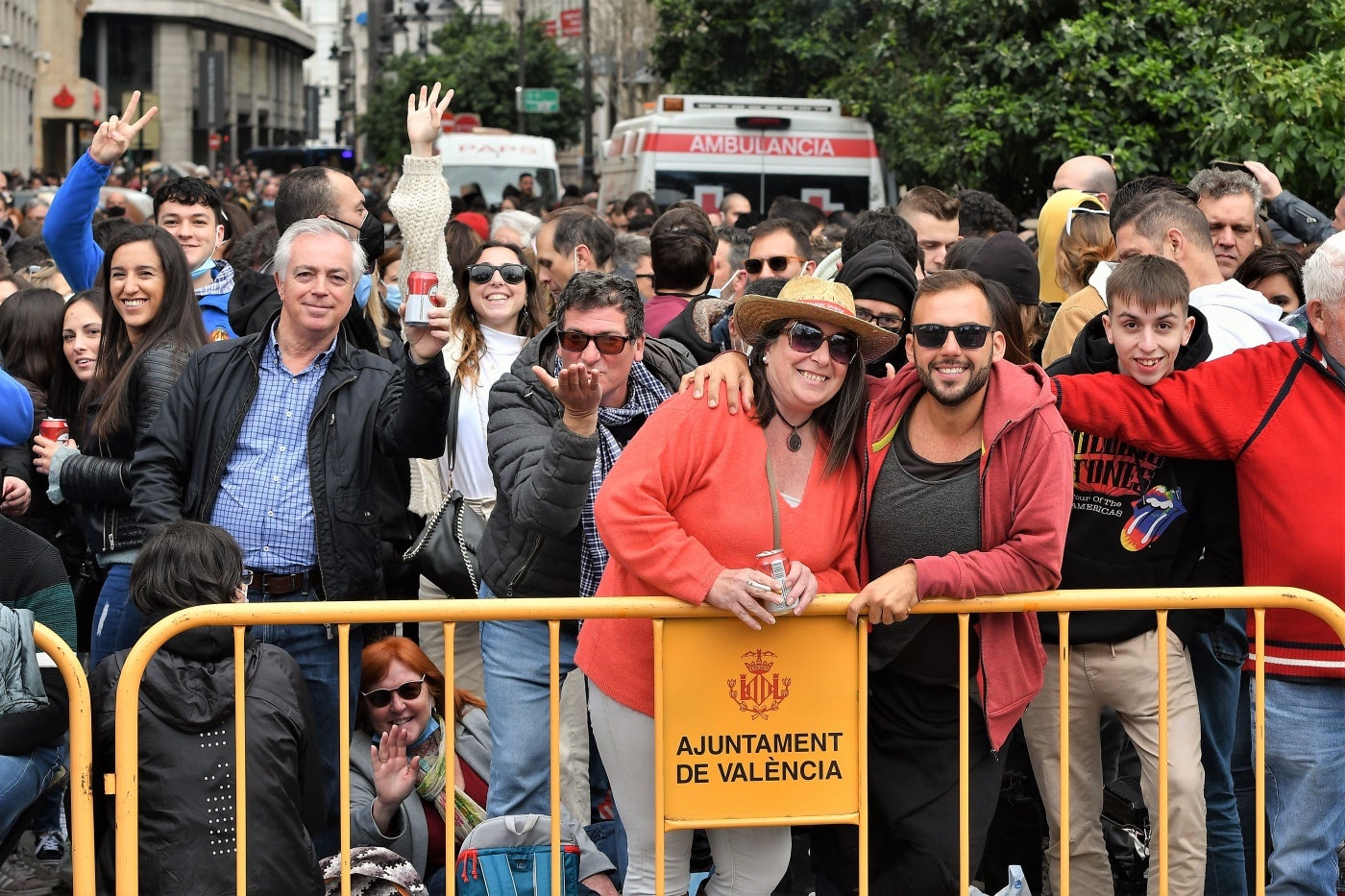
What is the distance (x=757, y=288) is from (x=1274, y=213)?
3481 mm

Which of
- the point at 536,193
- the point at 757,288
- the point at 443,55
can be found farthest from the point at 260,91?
the point at 757,288

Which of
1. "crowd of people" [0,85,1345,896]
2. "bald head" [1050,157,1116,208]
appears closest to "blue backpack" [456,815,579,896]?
"crowd of people" [0,85,1345,896]

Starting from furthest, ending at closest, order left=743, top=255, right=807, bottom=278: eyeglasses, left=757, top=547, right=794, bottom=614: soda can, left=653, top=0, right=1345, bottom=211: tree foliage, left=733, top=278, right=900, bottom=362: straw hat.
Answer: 1. left=653, top=0, right=1345, bottom=211: tree foliage
2. left=743, top=255, right=807, bottom=278: eyeglasses
3. left=733, top=278, right=900, bottom=362: straw hat
4. left=757, top=547, right=794, bottom=614: soda can

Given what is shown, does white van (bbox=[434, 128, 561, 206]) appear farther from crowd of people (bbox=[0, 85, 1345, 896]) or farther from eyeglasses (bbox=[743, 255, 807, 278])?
crowd of people (bbox=[0, 85, 1345, 896])

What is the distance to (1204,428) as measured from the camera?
14.8ft

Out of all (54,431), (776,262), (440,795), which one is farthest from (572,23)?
(440,795)

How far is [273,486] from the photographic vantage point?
489cm

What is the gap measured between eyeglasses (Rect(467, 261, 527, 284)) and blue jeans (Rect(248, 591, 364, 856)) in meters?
1.37

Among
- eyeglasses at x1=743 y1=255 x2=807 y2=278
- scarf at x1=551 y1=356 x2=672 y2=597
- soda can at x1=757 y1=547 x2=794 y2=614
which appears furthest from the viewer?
eyeglasses at x1=743 y1=255 x2=807 y2=278

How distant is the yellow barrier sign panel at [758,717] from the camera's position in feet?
13.5

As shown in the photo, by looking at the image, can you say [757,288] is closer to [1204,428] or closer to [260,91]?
[1204,428]

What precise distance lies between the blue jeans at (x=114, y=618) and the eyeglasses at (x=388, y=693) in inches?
32.7

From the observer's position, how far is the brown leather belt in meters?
4.87

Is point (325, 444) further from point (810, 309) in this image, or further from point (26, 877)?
point (26, 877)
